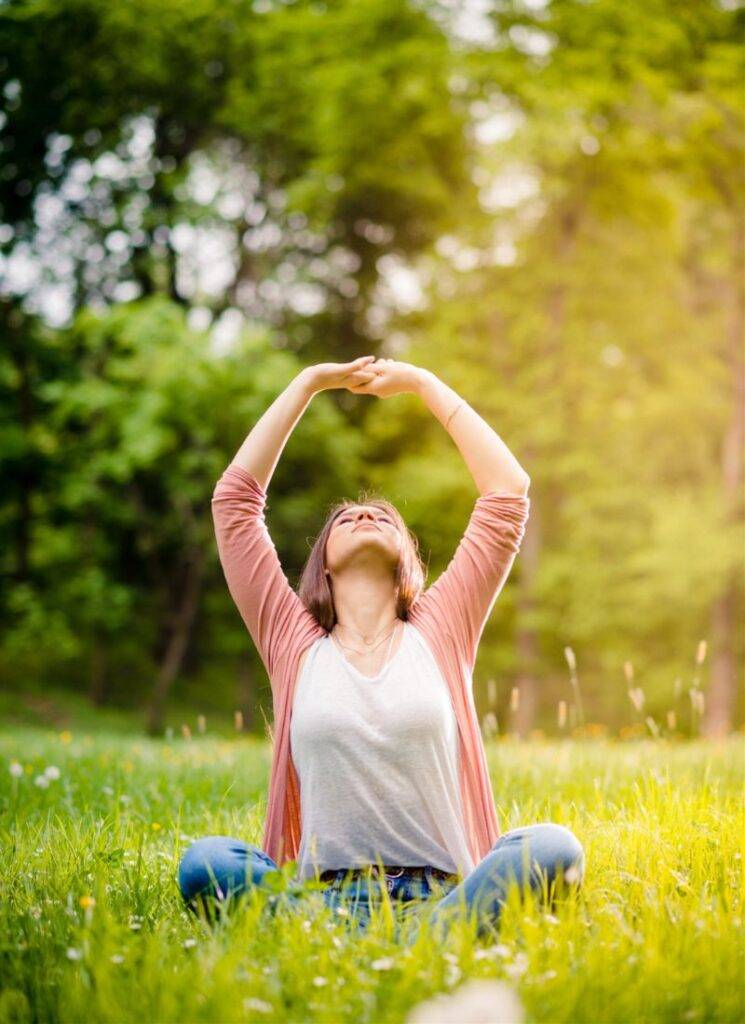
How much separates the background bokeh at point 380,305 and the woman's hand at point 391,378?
9840 mm

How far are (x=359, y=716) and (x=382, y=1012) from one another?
0.91 m

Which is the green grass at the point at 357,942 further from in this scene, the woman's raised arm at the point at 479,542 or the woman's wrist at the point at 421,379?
the woman's wrist at the point at 421,379

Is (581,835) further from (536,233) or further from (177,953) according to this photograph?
(536,233)

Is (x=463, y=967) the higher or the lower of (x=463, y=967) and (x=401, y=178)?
the lower

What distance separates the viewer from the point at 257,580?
3352 millimetres

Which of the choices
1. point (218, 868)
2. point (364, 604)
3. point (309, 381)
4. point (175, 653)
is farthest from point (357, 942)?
point (175, 653)

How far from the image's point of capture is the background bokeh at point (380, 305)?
1379 cm

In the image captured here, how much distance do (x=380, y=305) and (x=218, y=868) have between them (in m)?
17.3

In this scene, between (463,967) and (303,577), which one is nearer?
(463,967)

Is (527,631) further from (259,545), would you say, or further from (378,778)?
(378,778)

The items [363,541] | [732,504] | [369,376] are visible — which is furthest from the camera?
[732,504]

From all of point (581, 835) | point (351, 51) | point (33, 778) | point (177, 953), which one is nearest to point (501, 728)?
point (351, 51)

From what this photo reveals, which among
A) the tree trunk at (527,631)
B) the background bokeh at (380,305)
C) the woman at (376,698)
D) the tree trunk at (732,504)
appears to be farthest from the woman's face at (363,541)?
the tree trunk at (527,631)

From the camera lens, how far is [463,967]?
8.02ft
